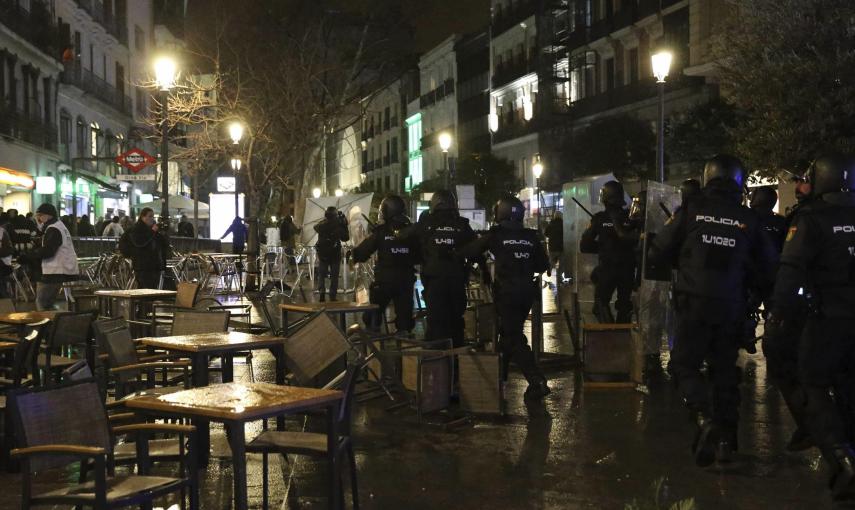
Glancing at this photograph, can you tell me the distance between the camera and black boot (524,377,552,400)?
945 cm

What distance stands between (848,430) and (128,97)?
4944 cm

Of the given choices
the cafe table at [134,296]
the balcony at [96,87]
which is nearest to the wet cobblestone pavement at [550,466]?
the cafe table at [134,296]

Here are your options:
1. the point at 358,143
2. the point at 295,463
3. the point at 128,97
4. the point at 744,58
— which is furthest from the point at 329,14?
the point at 358,143

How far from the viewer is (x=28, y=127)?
118 feet

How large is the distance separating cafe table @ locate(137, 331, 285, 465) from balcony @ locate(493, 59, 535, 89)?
46842 millimetres

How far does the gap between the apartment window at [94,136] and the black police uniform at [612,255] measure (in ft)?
126

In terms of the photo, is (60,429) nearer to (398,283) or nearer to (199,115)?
(398,283)

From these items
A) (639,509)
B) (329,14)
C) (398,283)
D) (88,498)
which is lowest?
(639,509)

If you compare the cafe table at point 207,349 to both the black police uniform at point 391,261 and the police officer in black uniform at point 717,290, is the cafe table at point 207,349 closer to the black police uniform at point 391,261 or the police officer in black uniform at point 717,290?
the police officer in black uniform at point 717,290

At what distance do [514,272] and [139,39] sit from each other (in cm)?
4901

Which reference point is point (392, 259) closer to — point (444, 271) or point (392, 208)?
point (392, 208)

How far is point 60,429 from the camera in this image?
15.3 feet

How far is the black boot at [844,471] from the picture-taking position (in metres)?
6.00

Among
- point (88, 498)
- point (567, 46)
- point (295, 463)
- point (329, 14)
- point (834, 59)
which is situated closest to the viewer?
point (88, 498)
